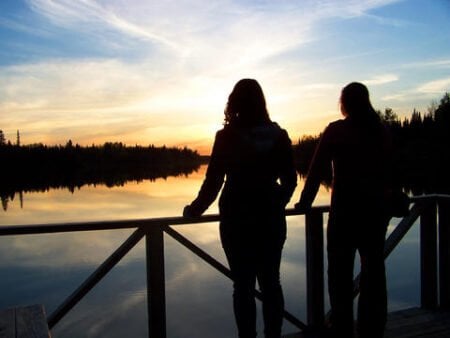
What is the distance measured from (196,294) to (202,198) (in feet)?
26.5

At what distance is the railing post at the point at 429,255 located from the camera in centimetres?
396

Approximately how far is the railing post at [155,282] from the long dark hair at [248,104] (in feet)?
3.48

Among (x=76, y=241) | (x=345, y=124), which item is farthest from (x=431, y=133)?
(x=345, y=124)

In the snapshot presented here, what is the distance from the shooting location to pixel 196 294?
10023mm

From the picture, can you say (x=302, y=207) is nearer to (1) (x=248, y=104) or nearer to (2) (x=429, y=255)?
(1) (x=248, y=104)

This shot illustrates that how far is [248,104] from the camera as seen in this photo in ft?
7.55

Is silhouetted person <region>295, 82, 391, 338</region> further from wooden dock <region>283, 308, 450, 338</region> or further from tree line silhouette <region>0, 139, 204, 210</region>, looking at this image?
tree line silhouette <region>0, 139, 204, 210</region>

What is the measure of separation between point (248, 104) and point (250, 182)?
16.4 inches

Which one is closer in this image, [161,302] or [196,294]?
[161,302]

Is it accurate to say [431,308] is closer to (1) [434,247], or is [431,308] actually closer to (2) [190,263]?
(1) [434,247]

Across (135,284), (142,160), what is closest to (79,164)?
(142,160)

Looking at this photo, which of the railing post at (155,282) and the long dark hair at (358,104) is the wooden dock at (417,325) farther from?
the long dark hair at (358,104)

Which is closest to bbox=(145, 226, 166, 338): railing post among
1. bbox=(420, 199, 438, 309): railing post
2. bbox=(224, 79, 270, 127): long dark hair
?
bbox=(224, 79, 270, 127): long dark hair

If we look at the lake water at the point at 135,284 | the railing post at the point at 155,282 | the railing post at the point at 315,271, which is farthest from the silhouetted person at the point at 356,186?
the lake water at the point at 135,284
